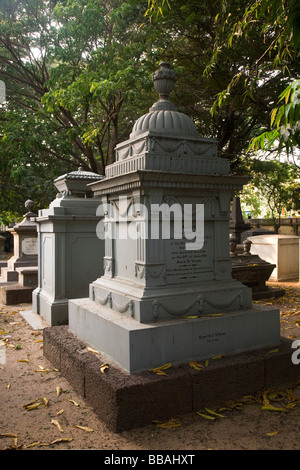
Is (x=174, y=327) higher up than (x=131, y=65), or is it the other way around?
(x=131, y=65)

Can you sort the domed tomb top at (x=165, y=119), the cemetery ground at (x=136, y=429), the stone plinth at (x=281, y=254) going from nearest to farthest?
the cemetery ground at (x=136, y=429)
the domed tomb top at (x=165, y=119)
the stone plinth at (x=281, y=254)

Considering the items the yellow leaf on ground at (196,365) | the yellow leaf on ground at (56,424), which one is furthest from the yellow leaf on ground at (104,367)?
the yellow leaf on ground at (196,365)

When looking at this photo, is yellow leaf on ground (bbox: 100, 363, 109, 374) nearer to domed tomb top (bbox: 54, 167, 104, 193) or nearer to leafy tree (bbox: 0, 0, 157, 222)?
domed tomb top (bbox: 54, 167, 104, 193)

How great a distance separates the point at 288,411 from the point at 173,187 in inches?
89.9

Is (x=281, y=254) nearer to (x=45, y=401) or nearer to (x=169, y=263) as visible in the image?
(x=169, y=263)

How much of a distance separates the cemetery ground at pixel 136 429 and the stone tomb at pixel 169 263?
511mm

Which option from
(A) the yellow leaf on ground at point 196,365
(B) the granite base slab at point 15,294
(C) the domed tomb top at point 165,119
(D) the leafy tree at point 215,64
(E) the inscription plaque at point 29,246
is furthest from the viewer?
(E) the inscription plaque at point 29,246

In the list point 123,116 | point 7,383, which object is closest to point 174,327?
point 7,383

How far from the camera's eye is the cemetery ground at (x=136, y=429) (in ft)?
9.53

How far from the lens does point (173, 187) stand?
154 inches

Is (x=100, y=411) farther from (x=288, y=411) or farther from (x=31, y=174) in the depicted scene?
(x=31, y=174)

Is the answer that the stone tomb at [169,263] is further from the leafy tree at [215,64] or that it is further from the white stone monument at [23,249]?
the white stone monument at [23,249]

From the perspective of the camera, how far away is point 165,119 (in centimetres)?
415

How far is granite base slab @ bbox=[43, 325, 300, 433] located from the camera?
312cm
